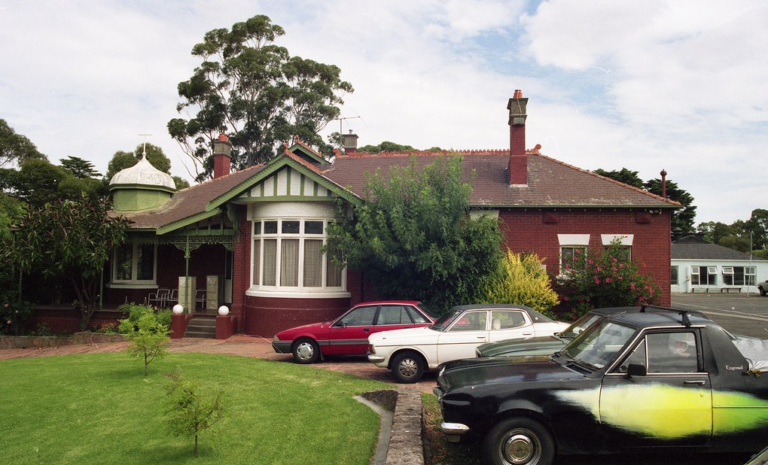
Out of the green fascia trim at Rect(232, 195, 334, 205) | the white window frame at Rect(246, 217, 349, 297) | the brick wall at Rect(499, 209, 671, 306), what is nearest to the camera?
the green fascia trim at Rect(232, 195, 334, 205)

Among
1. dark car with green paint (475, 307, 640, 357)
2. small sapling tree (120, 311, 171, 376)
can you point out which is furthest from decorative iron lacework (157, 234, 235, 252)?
dark car with green paint (475, 307, 640, 357)

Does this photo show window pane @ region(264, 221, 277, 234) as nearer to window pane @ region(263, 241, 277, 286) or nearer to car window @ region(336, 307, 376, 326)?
window pane @ region(263, 241, 277, 286)

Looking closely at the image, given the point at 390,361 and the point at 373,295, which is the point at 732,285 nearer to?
the point at 373,295

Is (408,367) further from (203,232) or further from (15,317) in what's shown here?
(15,317)

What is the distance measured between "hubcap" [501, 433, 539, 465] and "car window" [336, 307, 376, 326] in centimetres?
641

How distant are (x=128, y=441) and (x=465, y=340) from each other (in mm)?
5494

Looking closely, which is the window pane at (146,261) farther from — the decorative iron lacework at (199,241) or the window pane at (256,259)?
the window pane at (256,259)

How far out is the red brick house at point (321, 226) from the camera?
15.3 m

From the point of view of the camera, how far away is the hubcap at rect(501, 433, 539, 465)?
5145 millimetres

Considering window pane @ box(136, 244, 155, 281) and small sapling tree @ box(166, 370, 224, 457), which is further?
window pane @ box(136, 244, 155, 281)

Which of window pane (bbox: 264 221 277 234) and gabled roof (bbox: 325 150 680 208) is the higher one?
gabled roof (bbox: 325 150 680 208)

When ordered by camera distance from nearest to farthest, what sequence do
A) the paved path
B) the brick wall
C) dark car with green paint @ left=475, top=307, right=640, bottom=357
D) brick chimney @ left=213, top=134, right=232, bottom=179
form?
1. dark car with green paint @ left=475, top=307, right=640, bottom=357
2. the paved path
3. the brick wall
4. brick chimney @ left=213, top=134, right=232, bottom=179

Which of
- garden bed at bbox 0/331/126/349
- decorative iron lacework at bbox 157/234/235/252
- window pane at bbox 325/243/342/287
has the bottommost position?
garden bed at bbox 0/331/126/349

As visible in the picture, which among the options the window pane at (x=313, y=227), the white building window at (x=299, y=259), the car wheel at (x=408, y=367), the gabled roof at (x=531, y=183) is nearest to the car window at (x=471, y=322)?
the car wheel at (x=408, y=367)
